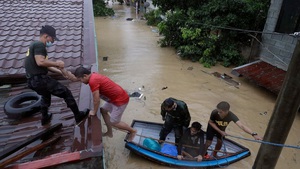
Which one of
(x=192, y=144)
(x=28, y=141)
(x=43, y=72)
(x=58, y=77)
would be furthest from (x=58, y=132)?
(x=192, y=144)

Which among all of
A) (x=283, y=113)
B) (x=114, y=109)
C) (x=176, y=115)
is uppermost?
(x=283, y=113)

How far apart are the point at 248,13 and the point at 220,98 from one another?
5728 millimetres

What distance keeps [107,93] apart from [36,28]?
3.89 m

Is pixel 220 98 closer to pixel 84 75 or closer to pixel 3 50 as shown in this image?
pixel 84 75

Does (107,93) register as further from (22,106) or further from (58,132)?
(22,106)

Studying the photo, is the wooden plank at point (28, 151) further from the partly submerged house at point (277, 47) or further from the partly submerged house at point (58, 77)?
the partly submerged house at point (277, 47)

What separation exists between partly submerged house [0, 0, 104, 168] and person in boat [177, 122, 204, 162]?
8.92 feet

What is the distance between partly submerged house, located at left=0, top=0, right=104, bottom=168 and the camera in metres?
2.78

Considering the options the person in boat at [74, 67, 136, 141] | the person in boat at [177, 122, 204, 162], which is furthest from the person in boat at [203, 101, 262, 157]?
the person in boat at [74, 67, 136, 141]

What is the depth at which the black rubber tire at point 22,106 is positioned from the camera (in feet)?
12.3

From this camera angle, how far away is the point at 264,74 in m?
10.2

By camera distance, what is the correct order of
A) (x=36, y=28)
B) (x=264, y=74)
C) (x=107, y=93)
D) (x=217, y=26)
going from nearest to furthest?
(x=107, y=93) → (x=36, y=28) → (x=264, y=74) → (x=217, y=26)

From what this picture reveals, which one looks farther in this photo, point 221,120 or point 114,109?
point 221,120

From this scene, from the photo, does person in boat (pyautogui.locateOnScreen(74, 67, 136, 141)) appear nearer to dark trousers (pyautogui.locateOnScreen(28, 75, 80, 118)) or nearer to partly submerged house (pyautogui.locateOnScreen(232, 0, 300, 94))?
dark trousers (pyautogui.locateOnScreen(28, 75, 80, 118))
